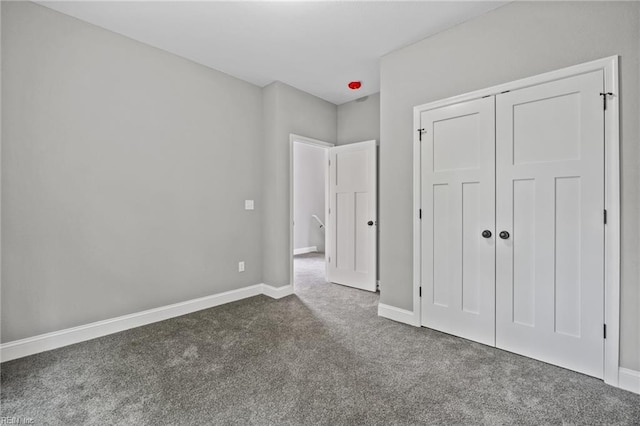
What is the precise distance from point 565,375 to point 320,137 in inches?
141

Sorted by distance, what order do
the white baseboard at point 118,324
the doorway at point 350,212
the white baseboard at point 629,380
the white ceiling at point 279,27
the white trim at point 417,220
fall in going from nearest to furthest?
the white baseboard at point 629,380
the white baseboard at point 118,324
the white ceiling at point 279,27
the white trim at point 417,220
the doorway at point 350,212

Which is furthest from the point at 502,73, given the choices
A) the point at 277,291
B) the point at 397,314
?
the point at 277,291

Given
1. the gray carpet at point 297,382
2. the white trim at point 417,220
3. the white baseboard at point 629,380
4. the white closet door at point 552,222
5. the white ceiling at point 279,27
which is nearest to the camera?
the gray carpet at point 297,382

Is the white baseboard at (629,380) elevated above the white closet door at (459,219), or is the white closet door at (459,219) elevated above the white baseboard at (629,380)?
the white closet door at (459,219)

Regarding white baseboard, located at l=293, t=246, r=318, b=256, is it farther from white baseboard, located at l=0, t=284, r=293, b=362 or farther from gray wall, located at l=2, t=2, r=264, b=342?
gray wall, located at l=2, t=2, r=264, b=342

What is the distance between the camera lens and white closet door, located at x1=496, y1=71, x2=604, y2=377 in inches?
76.0

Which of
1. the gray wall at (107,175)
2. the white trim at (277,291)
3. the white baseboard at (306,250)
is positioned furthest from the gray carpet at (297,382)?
the white baseboard at (306,250)

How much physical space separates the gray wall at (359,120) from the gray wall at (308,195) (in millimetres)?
2812

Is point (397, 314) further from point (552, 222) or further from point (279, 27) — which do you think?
point (279, 27)

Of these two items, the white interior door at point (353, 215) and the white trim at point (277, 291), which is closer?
the white trim at point (277, 291)

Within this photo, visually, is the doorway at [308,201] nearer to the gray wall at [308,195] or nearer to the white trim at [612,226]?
the gray wall at [308,195]

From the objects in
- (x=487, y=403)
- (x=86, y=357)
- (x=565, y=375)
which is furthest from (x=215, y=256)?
(x=565, y=375)

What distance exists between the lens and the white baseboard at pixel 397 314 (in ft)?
9.22

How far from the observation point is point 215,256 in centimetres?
341
